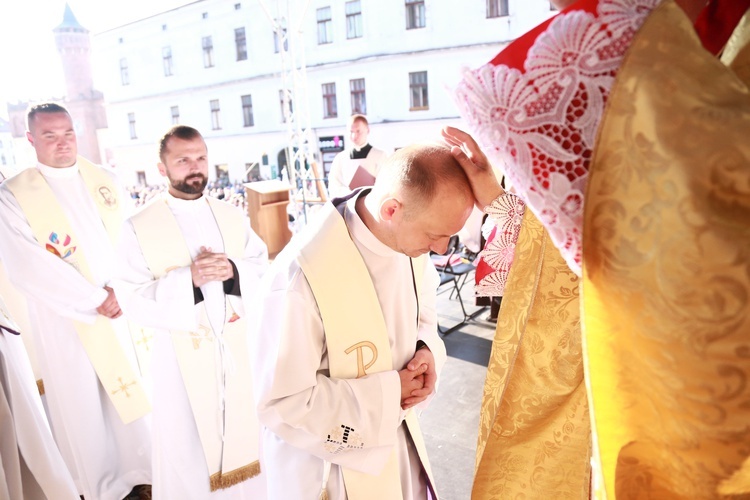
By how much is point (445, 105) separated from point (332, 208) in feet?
56.1

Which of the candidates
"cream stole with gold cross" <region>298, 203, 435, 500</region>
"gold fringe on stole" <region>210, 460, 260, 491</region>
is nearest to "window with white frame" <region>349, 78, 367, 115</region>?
"gold fringe on stole" <region>210, 460, 260, 491</region>

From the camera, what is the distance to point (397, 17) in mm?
18031

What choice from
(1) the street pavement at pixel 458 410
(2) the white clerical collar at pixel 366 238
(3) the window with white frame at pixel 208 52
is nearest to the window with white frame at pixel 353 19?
(3) the window with white frame at pixel 208 52

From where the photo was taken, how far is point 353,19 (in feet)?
63.4

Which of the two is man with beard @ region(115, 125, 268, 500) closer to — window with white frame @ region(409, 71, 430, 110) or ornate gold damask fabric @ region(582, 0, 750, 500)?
ornate gold damask fabric @ region(582, 0, 750, 500)

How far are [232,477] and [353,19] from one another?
Result: 1960 centimetres

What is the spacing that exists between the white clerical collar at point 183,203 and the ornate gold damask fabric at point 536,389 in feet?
6.90

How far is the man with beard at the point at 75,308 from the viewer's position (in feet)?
9.65

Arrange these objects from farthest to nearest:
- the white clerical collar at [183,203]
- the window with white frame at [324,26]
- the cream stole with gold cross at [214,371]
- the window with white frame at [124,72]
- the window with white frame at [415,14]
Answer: the window with white frame at [124,72] < the window with white frame at [324,26] < the window with white frame at [415,14] < the white clerical collar at [183,203] < the cream stole with gold cross at [214,371]

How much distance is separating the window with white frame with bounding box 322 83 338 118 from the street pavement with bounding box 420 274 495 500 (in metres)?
16.4

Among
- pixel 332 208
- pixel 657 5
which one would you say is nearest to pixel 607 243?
pixel 657 5

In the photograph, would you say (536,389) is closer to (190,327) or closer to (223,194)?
(190,327)

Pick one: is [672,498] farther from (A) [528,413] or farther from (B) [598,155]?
(A) [528,413]

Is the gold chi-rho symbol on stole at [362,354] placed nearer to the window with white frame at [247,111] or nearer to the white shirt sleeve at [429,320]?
the white shirt sleeve at [429,320]
